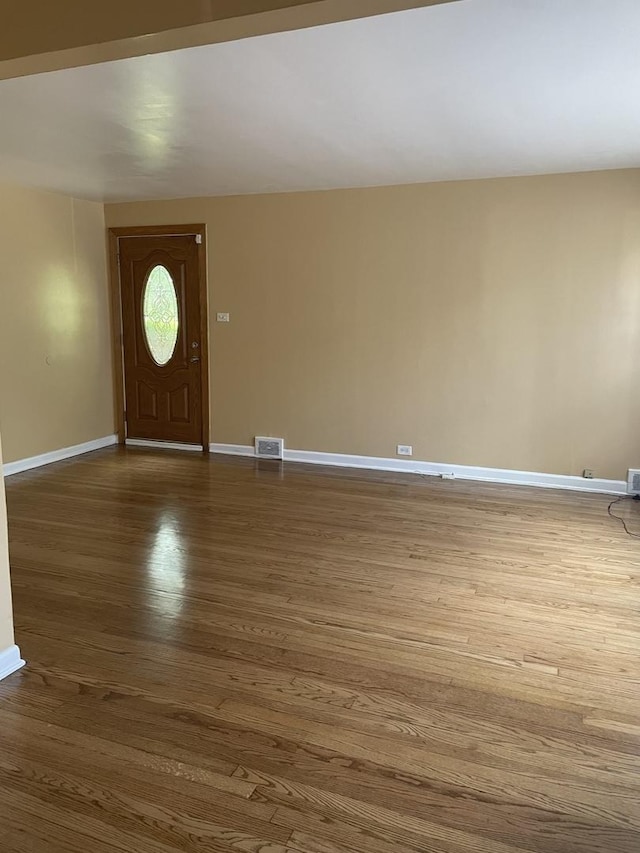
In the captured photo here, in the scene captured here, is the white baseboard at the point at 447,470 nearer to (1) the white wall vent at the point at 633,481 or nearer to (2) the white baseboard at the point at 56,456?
(1) the white wall vent at the point at 633,481

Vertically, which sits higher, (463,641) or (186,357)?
(186,357)

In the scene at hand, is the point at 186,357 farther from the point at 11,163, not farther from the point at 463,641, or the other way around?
the point at 463,641

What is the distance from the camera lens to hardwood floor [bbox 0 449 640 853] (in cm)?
187

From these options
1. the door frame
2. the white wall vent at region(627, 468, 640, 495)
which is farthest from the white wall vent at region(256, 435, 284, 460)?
the white wall vent at region(627, 468, 640, 495)

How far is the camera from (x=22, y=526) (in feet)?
14.1

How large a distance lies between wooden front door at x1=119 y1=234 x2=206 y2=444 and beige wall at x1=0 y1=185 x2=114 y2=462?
284 millimetres

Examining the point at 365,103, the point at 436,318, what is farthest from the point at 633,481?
the point at 365,103

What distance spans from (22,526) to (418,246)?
3.90 metres

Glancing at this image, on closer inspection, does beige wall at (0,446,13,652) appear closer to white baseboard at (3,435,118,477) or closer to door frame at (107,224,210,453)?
white baseboard at (3,435,118,477)

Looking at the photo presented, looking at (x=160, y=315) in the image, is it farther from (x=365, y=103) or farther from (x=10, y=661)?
(x=10, y=661)

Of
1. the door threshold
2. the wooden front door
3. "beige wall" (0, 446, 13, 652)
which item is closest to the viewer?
"beige wall" (0, 446, 13, 652)

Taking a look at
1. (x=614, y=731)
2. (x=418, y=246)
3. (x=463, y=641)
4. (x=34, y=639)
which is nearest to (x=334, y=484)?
(x=418, y=246)

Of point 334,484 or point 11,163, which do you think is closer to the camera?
point 11,163

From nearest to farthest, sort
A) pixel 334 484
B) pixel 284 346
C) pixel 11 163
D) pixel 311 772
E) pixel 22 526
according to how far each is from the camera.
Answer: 1. pixel 311 772
2. pixel 22 526
3. pixel 11 163
4. pixel 334 484
5. pixel 284 346
